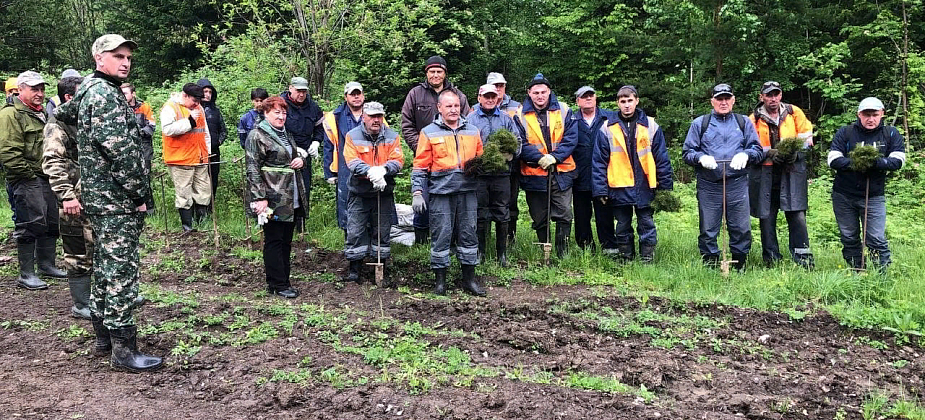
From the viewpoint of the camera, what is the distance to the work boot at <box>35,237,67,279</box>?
679 centimetres

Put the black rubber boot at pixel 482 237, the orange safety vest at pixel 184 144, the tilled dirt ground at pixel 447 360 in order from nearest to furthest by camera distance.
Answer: the tilled dirt ground at pixel 447 360 < the black rubber boot at pixel 482 237 < the orange safety vest at pixel 184 144

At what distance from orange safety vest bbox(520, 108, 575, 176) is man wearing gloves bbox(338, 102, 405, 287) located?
1614mm

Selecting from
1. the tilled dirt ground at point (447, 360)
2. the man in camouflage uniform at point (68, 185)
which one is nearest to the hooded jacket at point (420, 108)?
the tilled dirt ground at point (447, 360)

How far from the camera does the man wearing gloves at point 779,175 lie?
23.3 ft

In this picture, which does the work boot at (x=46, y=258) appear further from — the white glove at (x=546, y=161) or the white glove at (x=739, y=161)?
the white glove at (x=739, y=161)

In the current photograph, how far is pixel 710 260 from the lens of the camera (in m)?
7.26

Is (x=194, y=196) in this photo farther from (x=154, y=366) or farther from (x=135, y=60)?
(x=135, y=60)

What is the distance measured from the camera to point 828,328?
17.5 ft

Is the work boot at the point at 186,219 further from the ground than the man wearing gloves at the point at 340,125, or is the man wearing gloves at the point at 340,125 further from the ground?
the man wearing gloves at the point at 340,125

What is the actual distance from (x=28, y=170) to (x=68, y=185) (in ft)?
6.20

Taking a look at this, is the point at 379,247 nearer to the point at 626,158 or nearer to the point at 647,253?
the point at 626,158

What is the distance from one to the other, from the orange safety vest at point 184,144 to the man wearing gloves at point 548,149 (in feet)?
15.1

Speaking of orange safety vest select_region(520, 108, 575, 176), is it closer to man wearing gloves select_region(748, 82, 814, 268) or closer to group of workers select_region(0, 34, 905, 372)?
group of workers select_region(0, 34, 905, 372)

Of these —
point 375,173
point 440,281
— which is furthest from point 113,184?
point 440,281
